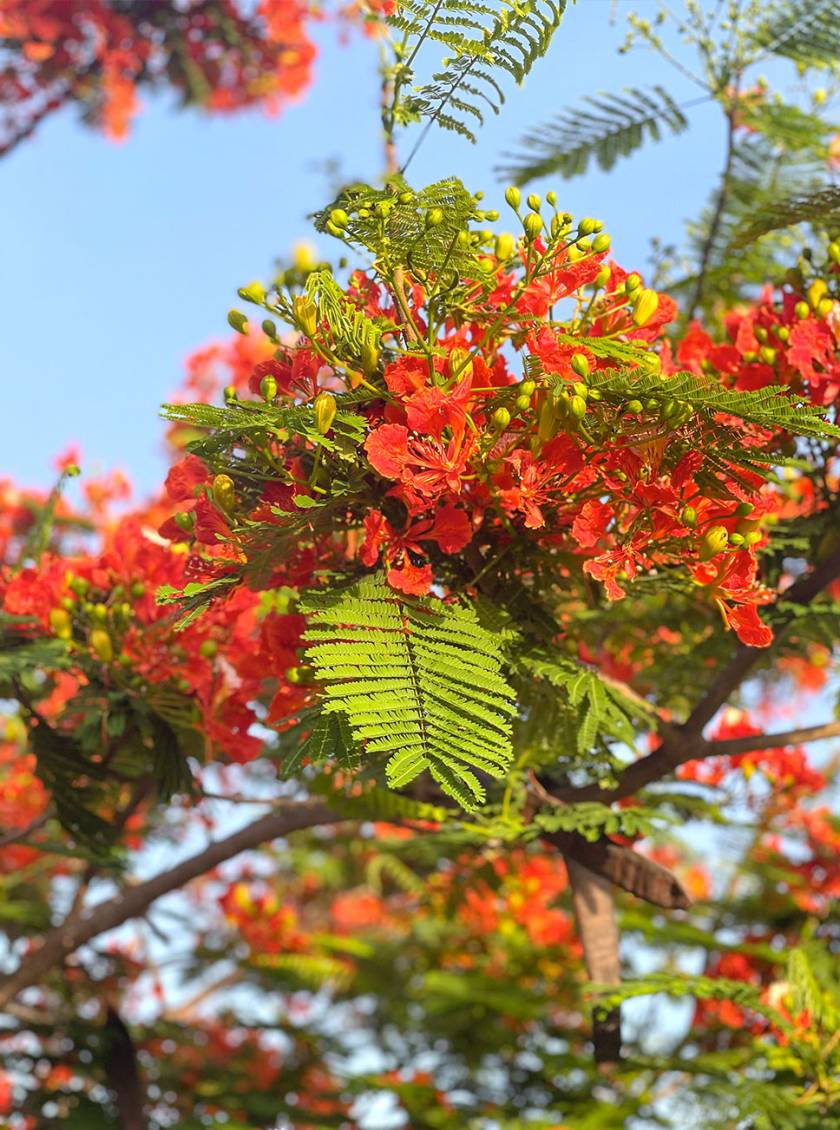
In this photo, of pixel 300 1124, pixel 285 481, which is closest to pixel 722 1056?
pixel 300 1124

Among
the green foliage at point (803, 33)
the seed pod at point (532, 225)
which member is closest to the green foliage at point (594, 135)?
the green foliage at point (803, 33)

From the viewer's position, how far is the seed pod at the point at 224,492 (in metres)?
1.40

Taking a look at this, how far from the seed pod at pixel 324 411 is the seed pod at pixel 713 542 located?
478 mm

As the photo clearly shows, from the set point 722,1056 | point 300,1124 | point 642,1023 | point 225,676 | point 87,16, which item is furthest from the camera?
point 87,16

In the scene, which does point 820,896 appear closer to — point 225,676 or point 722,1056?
point 722,1056

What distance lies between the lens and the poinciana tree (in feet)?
4.49

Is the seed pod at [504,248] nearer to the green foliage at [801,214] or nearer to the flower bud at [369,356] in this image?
the flower bud at [369,356]

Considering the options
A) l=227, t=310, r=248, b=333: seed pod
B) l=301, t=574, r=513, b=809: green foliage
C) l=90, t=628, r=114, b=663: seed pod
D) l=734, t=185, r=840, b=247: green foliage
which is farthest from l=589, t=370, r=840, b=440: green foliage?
l=90, t=628, r=114, b=663: seed pod

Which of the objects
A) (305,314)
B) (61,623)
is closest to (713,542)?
(305,314)

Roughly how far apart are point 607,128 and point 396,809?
1477 millimetres

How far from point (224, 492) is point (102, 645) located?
688mm

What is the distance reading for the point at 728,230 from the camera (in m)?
2.57

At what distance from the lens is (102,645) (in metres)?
1.98

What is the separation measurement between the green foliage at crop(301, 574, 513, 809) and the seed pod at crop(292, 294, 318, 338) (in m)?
0.31
